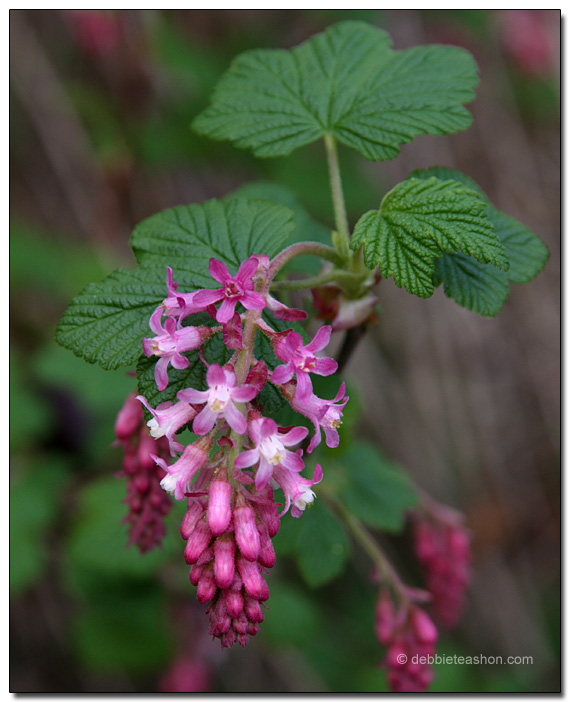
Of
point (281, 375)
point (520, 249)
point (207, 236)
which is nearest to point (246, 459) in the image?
point (281, 375)

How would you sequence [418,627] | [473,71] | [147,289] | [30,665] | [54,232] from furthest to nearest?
[54,232], [30,665], [418,627], [473,71], [147,289]

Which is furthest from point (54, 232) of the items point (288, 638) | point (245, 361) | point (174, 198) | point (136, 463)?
point (245, 361)

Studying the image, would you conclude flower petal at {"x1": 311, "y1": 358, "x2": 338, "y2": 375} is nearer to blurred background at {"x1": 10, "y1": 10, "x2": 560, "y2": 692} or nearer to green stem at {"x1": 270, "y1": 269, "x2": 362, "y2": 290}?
green stem at {"x1": 270, "y1": 269, "x2": 362, "y2": 290}

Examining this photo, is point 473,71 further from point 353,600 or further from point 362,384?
point 353,600

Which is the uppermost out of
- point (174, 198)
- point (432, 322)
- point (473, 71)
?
point (473, 71)

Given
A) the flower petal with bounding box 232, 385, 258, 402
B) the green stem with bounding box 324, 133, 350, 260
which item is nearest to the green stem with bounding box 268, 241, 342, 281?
the green stem with bounding box 324, 133, 350, 260

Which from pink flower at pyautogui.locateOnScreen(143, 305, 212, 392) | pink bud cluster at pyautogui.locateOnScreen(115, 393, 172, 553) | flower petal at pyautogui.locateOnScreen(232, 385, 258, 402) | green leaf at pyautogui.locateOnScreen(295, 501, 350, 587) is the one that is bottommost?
green leaf at pyautogui.locateOnScreen(295, 501, 350, 587)
